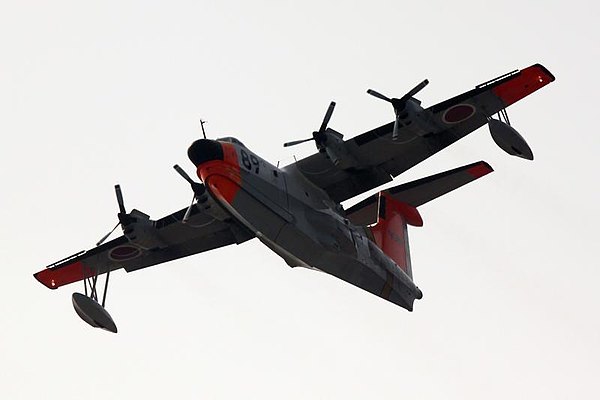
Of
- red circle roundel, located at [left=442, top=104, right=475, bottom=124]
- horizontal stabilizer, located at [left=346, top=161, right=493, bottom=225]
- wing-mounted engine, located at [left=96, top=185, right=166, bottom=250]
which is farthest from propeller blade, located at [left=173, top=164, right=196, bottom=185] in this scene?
red circle roundel, located at [left=442, top=104, right=475, bottom=124]

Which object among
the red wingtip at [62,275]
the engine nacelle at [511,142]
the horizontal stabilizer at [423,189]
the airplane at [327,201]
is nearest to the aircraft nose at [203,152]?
the airplane at [327,201]

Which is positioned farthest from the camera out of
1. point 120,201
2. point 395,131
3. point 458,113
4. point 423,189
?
point 423,189

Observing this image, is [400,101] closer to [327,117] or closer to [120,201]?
[327,117]

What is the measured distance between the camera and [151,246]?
109 feet

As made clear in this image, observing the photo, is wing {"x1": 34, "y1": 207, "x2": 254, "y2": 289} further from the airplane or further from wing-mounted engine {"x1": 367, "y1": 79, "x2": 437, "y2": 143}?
wing-mounted engine {"x1": 367, "y1": 79, "x2": 437, "y2": 143}

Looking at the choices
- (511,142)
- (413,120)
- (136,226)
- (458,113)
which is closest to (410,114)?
(413,120)

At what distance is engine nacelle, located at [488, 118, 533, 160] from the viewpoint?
2841 cm

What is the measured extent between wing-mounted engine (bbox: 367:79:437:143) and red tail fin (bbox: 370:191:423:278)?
4.74 m

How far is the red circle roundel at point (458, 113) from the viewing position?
29406mm

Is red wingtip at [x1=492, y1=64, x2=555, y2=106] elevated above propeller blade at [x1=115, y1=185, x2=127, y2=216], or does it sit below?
below

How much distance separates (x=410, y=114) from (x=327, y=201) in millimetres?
3663

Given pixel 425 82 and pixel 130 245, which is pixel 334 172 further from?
pixel 130 245

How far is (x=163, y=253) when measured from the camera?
113ft

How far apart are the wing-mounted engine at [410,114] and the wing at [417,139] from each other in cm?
3
